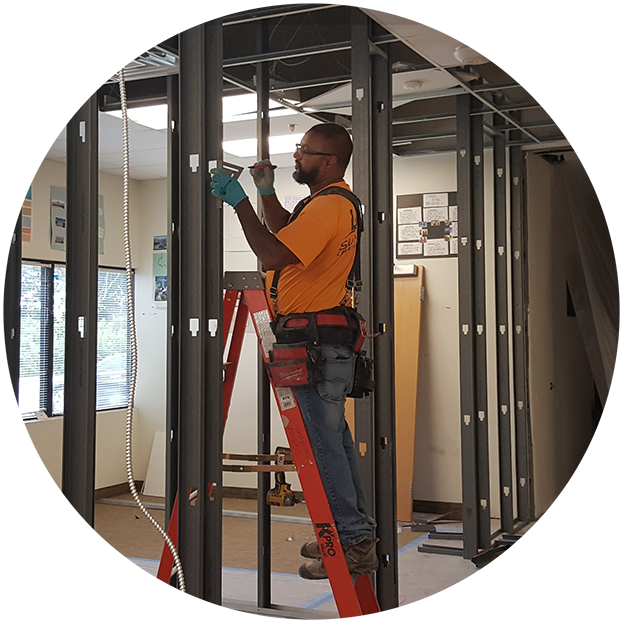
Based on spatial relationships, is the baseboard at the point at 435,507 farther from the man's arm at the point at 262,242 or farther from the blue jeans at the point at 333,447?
the man's arm at the point at 262,242

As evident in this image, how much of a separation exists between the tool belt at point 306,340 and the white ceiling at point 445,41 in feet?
3.45

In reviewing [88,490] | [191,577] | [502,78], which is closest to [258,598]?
[191,577]

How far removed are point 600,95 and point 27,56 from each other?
341cm

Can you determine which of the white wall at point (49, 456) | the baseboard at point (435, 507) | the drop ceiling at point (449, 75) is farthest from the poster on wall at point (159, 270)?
the baseboard at point (435, 507)

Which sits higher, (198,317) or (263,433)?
(198,317)

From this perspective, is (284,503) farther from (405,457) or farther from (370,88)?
(405,457)

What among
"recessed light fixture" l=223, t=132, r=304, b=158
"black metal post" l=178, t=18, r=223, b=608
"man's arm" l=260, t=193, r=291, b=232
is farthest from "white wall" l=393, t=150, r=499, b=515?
"black metal post" l=178, t=18, r=223, b=608

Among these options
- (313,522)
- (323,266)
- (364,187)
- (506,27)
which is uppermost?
(506,27)

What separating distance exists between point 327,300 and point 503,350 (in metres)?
2.75

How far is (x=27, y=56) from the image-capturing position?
176cm

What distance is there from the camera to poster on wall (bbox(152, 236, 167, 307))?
6699mm

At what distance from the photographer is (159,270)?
673 centimetres

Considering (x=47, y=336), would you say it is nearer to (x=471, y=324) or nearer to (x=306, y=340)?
(x=471, y=324)

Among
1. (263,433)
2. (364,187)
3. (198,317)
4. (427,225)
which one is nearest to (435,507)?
(427,225)
